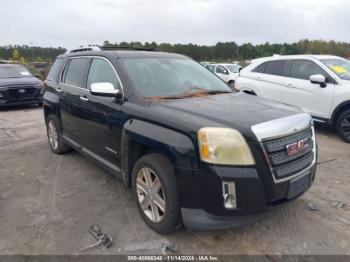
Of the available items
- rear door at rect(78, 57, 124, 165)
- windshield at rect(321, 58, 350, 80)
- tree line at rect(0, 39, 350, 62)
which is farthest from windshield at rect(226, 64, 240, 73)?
tree line at rect(0, 39, 350, 62)

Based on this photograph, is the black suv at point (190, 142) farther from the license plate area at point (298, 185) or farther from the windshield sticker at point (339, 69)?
the windshield sticker at point (339, 69)

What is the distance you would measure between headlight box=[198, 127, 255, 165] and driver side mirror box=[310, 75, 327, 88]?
4.68 metres

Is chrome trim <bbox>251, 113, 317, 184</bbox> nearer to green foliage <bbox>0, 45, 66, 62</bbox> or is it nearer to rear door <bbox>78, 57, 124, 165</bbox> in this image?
rear door <bbox>78, 57, 124, 165</bbox>

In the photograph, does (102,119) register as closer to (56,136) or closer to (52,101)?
(52,101)

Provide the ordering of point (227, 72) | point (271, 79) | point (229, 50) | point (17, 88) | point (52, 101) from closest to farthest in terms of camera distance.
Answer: point (52, 101) < point (271, 79) < point (17, 88) < point (227, 72) < point (229, 50)

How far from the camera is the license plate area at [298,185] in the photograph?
276cm

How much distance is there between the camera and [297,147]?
284 centimetres

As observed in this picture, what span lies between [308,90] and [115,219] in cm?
526

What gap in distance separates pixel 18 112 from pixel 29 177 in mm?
6714

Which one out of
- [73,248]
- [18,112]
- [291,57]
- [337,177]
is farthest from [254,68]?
[18,112]

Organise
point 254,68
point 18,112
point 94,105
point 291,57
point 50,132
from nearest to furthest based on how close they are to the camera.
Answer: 1. point 94,105
2. point 50,132
3. point 291,57
4. point 254,68
5. point 18,112

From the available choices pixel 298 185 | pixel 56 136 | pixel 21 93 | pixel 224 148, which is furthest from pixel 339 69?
pixel 21 93

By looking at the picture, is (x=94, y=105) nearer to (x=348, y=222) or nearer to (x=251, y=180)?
(x=251, y=180)

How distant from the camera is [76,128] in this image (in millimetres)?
4512
